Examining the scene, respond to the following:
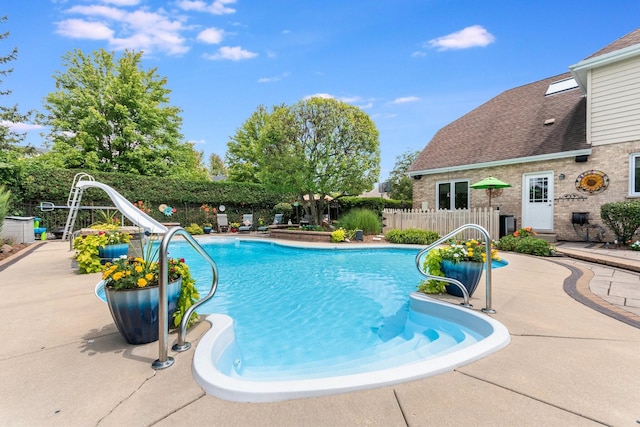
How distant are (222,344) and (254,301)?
239 cm

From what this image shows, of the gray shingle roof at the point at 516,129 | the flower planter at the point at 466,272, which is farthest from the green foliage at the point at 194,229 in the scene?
the flower planter at the point at 466,272

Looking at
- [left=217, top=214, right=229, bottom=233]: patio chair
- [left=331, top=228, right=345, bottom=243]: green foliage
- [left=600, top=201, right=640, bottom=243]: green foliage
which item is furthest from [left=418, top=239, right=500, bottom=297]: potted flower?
[left=217, top=214, right=229, bottom=233]: patio chair

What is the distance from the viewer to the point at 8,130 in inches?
564

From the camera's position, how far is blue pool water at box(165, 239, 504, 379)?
9.94 ft

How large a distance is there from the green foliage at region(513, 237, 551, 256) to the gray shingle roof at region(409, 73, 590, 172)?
15.3 feet

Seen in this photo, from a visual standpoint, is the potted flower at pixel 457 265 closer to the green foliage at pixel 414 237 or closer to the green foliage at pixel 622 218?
the green foliage at pixel 414 237

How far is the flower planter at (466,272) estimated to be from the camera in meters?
3.78

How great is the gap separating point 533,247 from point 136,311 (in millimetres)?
9304

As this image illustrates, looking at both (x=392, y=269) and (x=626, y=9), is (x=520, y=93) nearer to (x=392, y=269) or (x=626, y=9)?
(x=626, y=9)

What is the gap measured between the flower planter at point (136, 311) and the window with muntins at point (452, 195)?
1343 cm

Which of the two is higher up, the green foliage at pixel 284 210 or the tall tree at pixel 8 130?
the tall tree at pixel 8 130

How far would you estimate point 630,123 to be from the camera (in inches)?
363

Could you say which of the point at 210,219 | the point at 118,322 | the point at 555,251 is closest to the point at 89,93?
the point at 210,219

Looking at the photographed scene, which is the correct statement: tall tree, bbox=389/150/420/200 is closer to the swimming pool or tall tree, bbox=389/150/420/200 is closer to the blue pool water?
the blue pool water
